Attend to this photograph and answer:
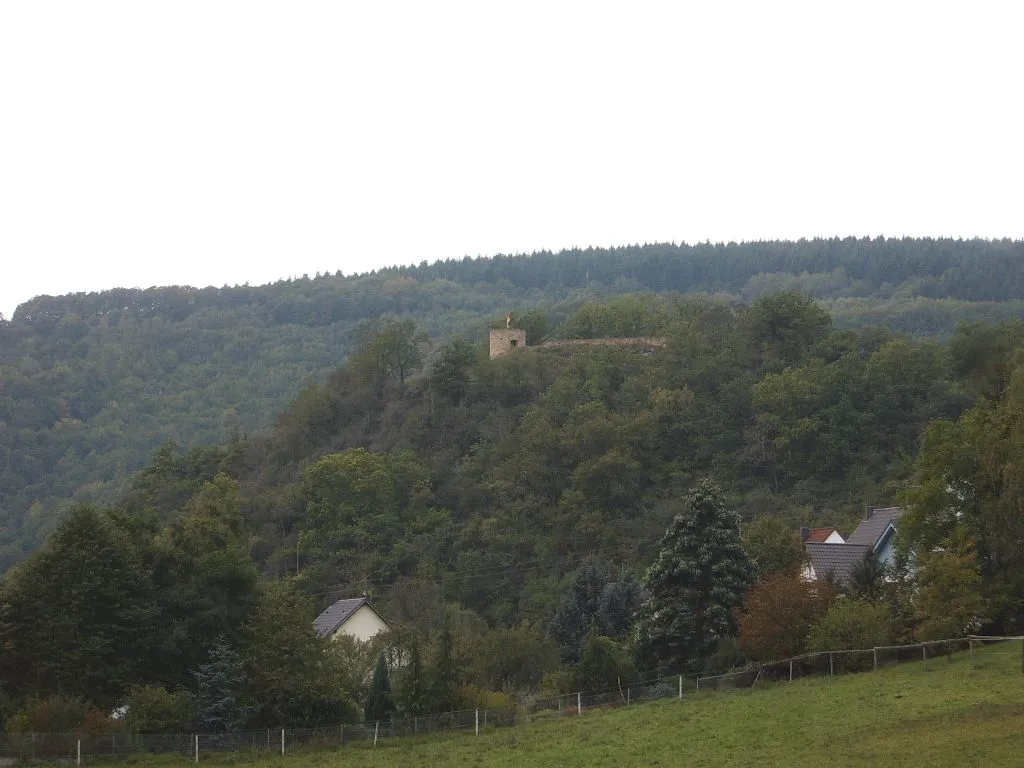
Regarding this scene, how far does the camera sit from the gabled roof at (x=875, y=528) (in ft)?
166

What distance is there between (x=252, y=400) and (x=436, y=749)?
13501 cm

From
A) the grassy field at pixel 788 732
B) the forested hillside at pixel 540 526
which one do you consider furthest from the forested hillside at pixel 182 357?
the grassy field at pixel 788 732

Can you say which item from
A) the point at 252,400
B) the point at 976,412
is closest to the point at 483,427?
the point at 976,412

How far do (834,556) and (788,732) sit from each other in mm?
17831

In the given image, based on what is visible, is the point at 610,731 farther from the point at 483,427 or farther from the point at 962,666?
the point at 483,427

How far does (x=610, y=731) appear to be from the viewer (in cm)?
3388

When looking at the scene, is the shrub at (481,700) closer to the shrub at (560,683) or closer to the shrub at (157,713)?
the shrub at (560,683)

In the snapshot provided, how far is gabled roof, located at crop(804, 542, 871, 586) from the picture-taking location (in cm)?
4594

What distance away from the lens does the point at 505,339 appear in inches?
3829

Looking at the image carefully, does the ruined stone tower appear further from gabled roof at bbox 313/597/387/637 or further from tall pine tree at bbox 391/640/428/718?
tall pine tree at bbox 391/640/428/718

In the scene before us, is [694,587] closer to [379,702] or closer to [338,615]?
[379,702]

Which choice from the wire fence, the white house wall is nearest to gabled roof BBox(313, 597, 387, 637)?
the white house wall

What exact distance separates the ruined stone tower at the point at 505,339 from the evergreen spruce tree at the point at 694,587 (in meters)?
52.2

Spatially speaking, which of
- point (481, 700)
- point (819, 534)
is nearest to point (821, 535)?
point (819, 534)
